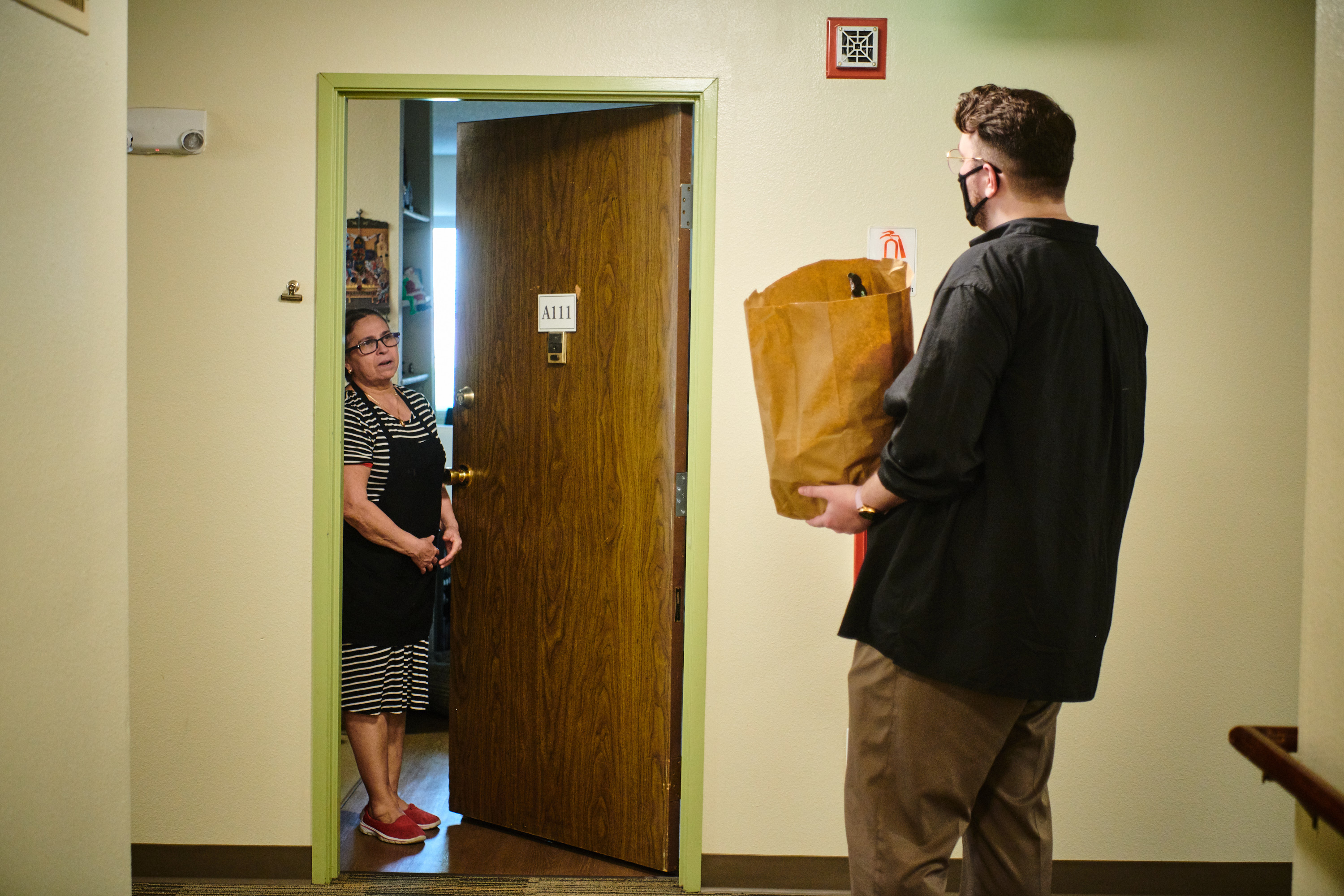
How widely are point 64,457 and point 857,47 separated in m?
1.79

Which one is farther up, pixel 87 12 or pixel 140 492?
pixel 87 12

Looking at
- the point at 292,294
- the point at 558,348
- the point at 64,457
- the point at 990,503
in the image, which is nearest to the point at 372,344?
the point at 292,294

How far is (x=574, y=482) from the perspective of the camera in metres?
2.47

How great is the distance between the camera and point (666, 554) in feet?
7.69

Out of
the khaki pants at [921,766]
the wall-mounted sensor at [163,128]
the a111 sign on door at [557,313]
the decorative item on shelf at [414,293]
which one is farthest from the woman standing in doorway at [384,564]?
the khaki pants at [921,766]

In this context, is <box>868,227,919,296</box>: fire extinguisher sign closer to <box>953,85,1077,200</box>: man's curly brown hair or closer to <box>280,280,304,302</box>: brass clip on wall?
<box>953,85,1077,200</box>: man's curly brown hair

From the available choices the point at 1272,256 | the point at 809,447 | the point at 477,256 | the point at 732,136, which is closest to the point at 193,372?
the point at 477,256

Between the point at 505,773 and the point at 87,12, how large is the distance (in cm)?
200

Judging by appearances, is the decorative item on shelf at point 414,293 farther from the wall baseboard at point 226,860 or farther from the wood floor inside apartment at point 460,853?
the wall baseboard at point 226,860

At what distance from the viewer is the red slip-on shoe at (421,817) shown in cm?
261

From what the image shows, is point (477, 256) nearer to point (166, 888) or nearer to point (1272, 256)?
point (166, 888)

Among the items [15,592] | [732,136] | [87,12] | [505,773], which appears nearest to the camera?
[15,592]

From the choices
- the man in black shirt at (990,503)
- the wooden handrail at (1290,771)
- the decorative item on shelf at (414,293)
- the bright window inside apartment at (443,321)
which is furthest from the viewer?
the bright window inside apartment at (443,321)

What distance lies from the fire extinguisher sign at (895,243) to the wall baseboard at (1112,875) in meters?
1.39
